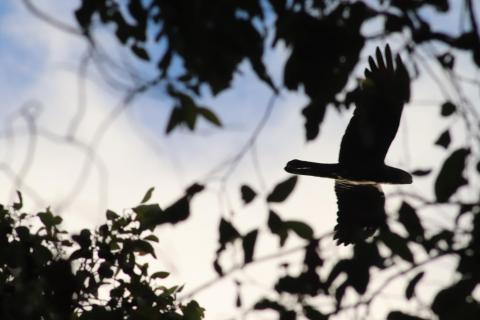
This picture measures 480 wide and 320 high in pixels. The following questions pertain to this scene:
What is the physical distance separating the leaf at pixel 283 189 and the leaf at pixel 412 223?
353mm

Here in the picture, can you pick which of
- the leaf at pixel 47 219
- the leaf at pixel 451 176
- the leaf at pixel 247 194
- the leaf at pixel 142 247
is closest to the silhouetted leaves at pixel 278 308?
the leaf at pixel 247 194

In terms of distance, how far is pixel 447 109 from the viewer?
2.36 metres

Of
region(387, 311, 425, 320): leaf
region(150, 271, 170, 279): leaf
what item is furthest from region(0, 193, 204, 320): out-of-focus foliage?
region(387, 311, 425, 320): leaf

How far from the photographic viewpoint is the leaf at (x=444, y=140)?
2.34 meters

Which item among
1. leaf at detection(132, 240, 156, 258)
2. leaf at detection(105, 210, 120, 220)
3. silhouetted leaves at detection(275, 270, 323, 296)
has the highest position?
leaf at detection(105, 210, 120, 220)

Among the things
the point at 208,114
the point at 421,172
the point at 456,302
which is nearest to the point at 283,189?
the point at 421,172

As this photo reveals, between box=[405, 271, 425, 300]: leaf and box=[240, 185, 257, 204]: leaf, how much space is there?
1.89 ft

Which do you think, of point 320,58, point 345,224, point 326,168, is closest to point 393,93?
point 320,58

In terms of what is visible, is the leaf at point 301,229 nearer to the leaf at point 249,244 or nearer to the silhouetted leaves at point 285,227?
the silhouetted leaves at point 285,227

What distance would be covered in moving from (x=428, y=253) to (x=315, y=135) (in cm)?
75

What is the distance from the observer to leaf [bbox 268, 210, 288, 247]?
184 cm

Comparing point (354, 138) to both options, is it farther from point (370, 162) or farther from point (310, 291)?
point (310, 291)

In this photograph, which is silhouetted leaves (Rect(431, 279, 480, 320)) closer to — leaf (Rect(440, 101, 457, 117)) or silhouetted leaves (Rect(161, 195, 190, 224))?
silhouetted leaves (Rect(161, 195, 190, 224))

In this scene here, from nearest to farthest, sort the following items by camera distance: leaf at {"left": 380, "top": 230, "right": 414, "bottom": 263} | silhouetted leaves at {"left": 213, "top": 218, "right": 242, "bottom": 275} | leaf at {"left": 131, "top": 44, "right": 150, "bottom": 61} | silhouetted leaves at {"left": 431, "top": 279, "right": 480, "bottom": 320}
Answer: silhouetted leaves at {"left": 431, "top": 279, "right": 480, "bottom": 320} → leaf at {"left": 380, "top": 230, "right": 414, "bottom": 263} → silhouetted leaves at {"left": 213, "top": 218, "right": 242, "bottom": 275} → leaf at {"left": 131, "top": 44, "right": 150, "bottom": 61}
